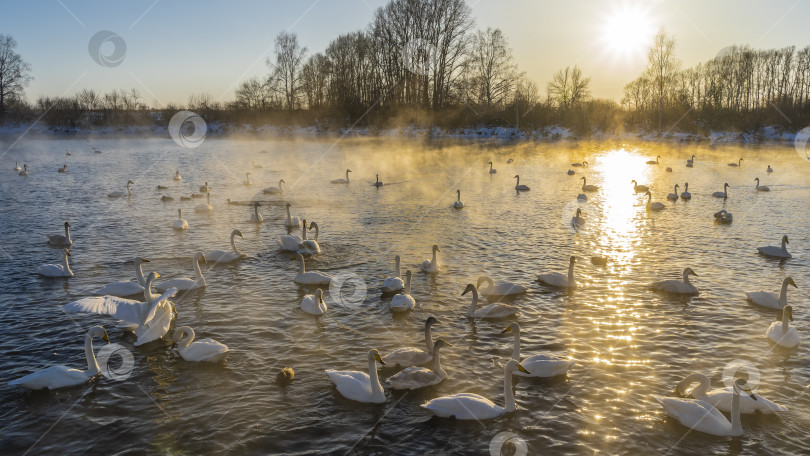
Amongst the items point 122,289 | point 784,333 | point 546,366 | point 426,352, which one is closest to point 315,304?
point 426,352

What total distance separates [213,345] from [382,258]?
7.65 meters

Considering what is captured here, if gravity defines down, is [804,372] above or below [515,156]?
below

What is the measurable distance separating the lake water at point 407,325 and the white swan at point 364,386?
197 mm

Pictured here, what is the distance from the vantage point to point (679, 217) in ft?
78.3

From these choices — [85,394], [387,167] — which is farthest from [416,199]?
[85,394]

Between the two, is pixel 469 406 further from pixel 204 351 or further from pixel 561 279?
pixel 561 279

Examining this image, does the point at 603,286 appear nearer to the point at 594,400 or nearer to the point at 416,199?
the point at 594,400

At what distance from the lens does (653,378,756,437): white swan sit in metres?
7.89

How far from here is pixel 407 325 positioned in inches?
467

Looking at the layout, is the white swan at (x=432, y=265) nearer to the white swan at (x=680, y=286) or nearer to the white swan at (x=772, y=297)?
the white swan at (x=680, y=286)

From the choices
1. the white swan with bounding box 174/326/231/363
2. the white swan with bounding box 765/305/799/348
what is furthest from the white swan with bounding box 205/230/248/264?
the white swan with bounding box 765/305/799/348

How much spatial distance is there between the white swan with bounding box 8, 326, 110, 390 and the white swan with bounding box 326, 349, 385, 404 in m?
4.31

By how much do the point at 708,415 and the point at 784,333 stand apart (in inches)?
159

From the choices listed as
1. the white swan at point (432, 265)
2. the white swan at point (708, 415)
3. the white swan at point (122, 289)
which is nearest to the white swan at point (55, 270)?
the white swan at point (122, 289)
